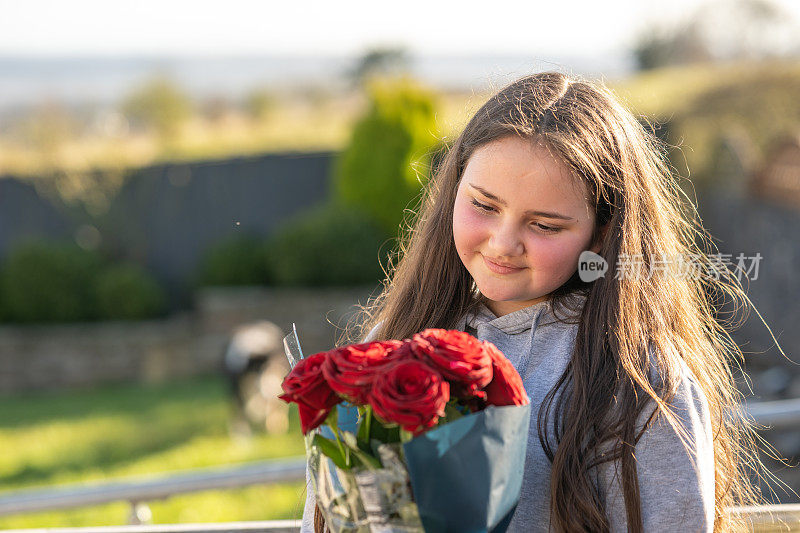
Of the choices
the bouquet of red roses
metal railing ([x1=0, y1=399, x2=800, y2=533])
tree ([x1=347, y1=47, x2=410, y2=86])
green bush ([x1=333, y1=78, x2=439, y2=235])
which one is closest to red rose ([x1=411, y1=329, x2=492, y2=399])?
the bouquet of red roses

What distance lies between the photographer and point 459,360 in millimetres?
1044

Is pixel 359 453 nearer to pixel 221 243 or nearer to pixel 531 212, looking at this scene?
pixel 531 212

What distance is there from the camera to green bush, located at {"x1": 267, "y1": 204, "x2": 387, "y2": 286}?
31.6 ft

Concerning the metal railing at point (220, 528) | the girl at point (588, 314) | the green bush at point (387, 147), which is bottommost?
the green bush at point (387, 147)

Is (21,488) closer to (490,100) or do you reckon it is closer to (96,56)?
(490,100)

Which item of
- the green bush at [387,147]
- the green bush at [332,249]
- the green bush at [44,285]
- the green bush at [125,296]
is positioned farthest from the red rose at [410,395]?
the green bush at [44,285]

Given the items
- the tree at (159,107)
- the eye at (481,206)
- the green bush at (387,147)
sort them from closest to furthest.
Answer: the eye at (481,206) → the green bush at (387,147) → the tree at (159,107)

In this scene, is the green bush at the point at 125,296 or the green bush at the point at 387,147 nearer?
the green bush at the point at 387,147

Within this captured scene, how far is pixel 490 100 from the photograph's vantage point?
5.01ft

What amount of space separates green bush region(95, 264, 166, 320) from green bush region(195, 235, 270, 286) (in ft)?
2.42

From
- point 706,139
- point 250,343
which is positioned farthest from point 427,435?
point 706,139

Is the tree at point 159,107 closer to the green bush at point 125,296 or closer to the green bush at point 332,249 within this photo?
the green bush at point 125,296

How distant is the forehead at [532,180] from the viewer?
1.30 meters

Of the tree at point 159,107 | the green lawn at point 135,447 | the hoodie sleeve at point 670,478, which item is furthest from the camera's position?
the tree at point 159,107
